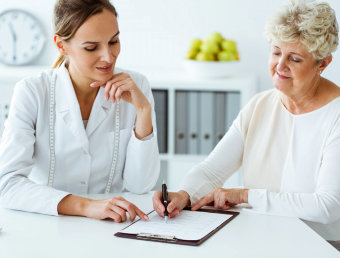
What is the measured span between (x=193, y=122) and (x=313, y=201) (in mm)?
1771

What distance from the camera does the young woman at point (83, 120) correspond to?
6.32 feet

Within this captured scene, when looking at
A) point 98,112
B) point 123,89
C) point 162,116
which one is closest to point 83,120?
point 98,112

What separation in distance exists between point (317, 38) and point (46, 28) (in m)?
2.40

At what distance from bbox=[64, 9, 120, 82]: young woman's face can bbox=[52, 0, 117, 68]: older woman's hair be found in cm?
2

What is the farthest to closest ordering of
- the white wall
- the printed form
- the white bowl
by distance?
the white wall
the white bowl
the printed form

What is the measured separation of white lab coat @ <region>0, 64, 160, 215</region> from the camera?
193 centimetres

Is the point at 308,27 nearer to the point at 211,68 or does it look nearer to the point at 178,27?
the point at 211,68

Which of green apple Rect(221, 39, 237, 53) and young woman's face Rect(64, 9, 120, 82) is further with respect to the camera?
green apple Rect(221, 39, 237, 53)

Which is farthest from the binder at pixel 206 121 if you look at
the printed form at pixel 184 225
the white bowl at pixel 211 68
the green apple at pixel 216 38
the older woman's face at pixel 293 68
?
the printed form at pixel 184 225

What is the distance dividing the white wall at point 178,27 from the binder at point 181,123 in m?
0.43

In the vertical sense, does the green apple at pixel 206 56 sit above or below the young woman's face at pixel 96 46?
above

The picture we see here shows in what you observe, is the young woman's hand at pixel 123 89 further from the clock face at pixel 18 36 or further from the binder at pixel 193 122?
the clock face at pixel 18 36

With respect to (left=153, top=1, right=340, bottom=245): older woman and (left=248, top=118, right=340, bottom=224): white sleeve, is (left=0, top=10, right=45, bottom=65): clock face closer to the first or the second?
(left=153, top=1, right=340, bottom=245): older woman

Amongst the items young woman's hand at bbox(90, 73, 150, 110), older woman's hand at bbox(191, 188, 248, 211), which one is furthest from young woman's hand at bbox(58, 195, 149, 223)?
young woman's hand at bbox(90, 73, 150, 110)
